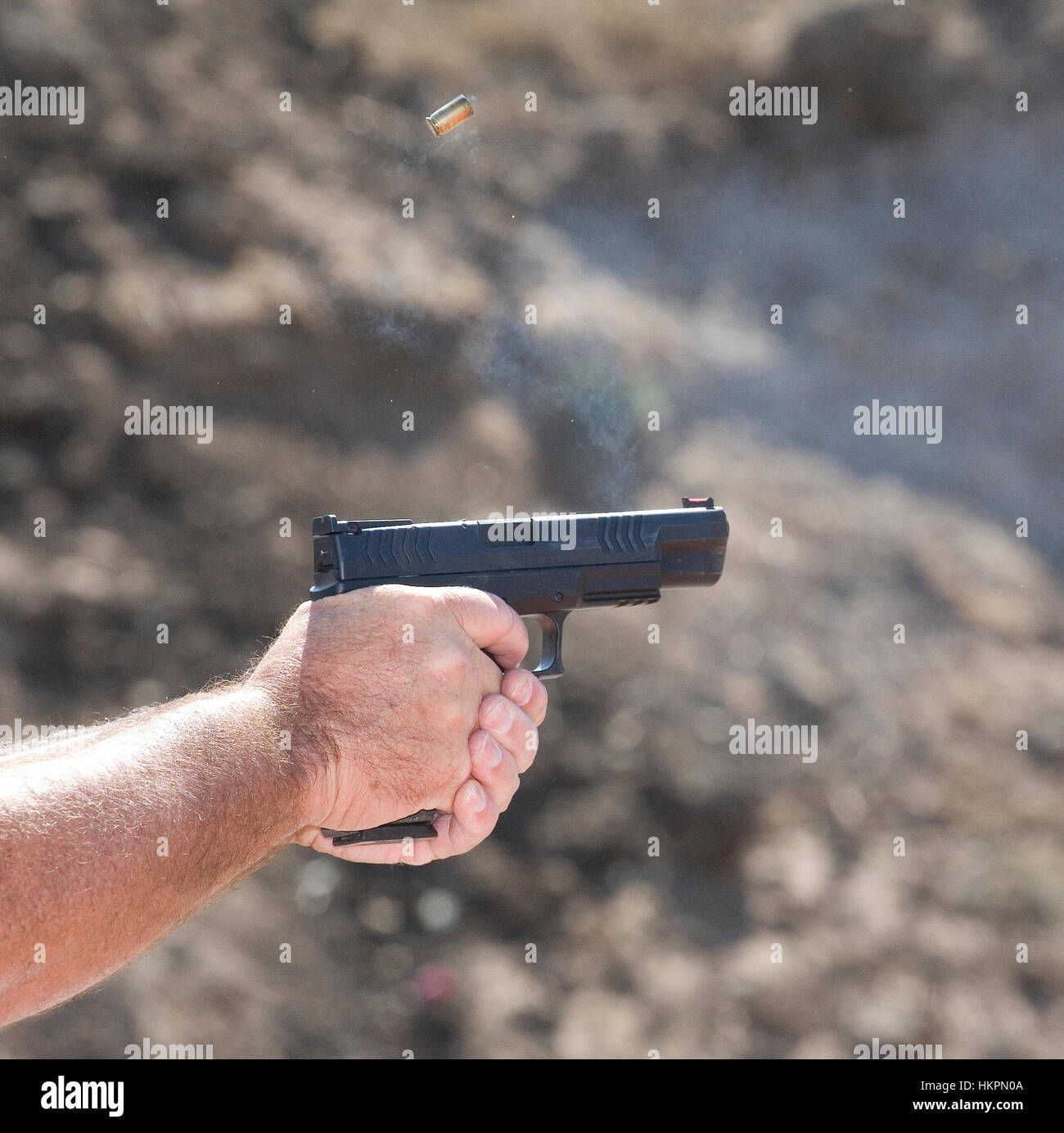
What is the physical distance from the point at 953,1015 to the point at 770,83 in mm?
7125

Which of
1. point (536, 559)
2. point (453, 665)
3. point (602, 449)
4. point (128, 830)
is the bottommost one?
point (128, 830)

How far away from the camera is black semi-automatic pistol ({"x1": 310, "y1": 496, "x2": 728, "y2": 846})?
3.15m

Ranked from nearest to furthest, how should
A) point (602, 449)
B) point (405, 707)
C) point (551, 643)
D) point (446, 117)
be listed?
point (405, 707) → point (551, 643) → point (446, 117) → point (602, 449)

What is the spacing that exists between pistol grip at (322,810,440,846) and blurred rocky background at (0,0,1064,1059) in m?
2.46

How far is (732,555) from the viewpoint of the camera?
6.92m

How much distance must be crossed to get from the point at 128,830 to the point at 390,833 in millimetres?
935

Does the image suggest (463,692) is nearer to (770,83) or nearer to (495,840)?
(495,840)

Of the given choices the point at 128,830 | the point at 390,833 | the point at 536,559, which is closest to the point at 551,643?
the point at 536,559

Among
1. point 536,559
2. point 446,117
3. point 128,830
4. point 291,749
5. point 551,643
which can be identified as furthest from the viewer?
point 446,117

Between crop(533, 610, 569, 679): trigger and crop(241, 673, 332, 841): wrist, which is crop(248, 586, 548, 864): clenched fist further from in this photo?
crop(533, 610, 569, 679): trigger

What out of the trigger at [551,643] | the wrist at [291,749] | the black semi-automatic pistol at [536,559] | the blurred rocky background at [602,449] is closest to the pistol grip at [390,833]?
the black semi-automatic pistol at [536,559]

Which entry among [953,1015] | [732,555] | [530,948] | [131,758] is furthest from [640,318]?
[131,758]

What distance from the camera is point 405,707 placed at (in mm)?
2895

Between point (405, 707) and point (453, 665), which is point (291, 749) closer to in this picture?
point (405, 707)
